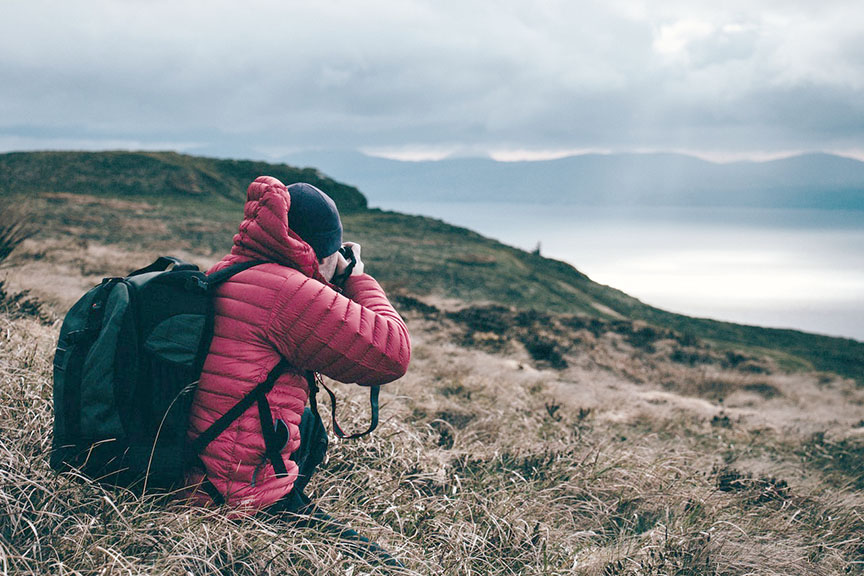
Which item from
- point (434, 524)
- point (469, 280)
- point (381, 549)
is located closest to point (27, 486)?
point (381, 549)

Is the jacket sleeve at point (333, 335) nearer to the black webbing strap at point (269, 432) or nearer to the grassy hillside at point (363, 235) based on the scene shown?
the black webbing strap at point (269, 432)

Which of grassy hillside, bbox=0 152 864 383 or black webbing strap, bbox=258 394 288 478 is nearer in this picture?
black webbing strap, bbox=258 394 288 478

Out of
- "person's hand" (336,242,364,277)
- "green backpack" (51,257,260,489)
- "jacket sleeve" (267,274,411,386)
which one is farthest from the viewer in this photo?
"person's hand" (336,242,364,277)

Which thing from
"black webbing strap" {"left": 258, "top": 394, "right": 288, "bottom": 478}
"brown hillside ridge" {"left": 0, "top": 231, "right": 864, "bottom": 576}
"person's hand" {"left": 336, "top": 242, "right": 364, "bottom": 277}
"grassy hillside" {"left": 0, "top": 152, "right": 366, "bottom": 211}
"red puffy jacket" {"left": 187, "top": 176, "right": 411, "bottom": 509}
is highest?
"grassy hillside" {"left": 0, "top": 152, "right": 366, "bottom": 211}

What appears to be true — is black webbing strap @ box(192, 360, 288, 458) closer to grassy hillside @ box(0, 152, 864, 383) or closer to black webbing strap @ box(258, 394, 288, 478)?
black webbing strap @ box(258, 394, 288, 478)

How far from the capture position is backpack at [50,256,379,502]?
7.14 ft

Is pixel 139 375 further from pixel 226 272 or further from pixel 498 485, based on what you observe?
pixel 498 485

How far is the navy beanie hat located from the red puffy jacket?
0.07 metres

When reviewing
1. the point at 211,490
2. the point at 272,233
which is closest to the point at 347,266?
the point at 272,233

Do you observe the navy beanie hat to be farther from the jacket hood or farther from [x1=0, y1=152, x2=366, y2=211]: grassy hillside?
[x1=0, y1=152, x2=366, y2=211]: grassy hillside

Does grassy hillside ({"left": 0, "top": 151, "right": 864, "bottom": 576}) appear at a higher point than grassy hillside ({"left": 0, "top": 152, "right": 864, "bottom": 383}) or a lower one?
lower

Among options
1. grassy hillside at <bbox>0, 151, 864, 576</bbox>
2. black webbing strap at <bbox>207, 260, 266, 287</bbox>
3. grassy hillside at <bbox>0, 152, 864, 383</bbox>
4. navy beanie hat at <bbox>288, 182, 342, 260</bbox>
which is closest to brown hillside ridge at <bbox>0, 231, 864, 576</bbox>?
grassy hillside at <bbox>0, 151, 864, 576</bbox>

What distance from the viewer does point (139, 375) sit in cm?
226

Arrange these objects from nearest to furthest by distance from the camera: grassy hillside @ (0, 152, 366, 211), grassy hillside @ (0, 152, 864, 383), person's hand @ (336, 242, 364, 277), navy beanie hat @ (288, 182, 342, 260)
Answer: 1. navy beanie hat @ (288, 182, 342, 260)
2. person's hand @ (336, 242, 364, 277)
3. grassy hillside @ (0, 152, 864, 383)
4. grassy hillside @ (0, 152, 366, 211)
